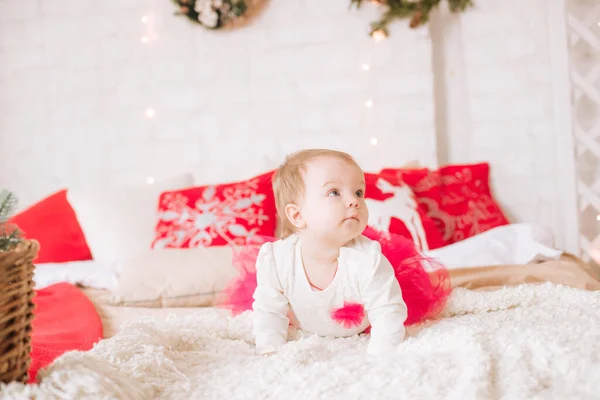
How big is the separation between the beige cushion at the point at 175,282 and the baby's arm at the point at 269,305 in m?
0.41

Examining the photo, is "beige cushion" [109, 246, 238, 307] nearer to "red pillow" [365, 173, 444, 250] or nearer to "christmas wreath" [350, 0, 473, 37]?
"red pillow" [365, 173, 444, 250]

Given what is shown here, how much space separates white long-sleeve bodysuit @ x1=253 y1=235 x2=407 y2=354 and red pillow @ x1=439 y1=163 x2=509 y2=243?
1.13 meters

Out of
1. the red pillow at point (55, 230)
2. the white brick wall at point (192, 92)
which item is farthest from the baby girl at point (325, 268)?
the red pillow at point (55, 230)

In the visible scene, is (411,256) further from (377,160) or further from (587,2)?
(587,2)

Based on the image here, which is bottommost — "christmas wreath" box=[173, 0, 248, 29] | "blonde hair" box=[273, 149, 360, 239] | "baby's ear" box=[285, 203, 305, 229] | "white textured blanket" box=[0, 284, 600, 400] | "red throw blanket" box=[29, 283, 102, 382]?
"red throw blanket" box=[29, 283, 102, 382]

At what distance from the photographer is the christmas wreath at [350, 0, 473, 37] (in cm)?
226

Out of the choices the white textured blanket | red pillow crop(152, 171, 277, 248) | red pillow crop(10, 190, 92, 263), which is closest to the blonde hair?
the white textured blanket

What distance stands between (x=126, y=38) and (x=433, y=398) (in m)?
2.24

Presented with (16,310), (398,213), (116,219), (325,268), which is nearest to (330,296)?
(325,268)

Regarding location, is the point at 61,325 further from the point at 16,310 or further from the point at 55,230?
the point at 55,230

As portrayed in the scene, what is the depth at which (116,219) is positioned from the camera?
→ 2.08 metres

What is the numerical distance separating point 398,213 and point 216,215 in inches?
23.9

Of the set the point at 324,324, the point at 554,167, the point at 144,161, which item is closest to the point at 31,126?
the point at 144,161

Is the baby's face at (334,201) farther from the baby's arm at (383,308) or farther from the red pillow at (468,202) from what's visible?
the red pillow at (468,202)
